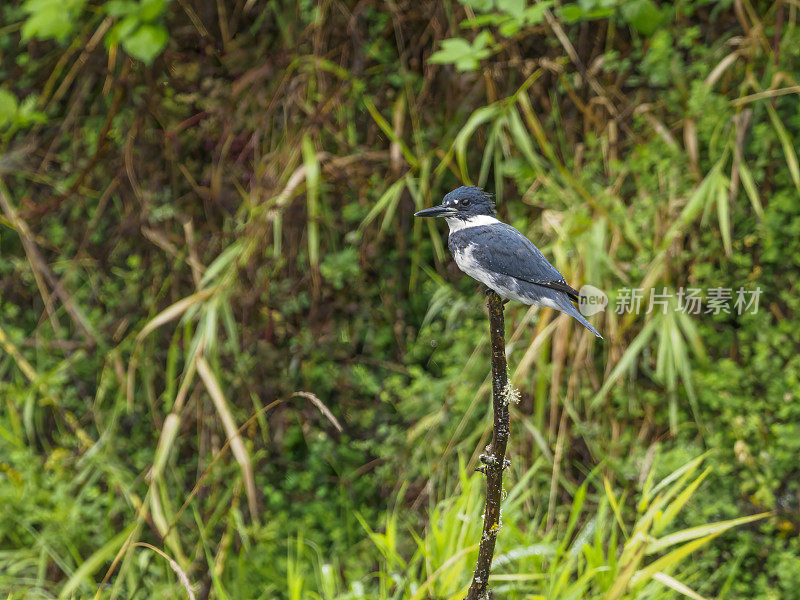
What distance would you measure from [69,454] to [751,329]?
9.02ft

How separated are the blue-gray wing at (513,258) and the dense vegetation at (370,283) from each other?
1.11 m

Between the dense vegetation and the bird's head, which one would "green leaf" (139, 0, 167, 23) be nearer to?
the dense vegetation

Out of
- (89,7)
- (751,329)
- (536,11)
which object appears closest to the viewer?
(536,11)

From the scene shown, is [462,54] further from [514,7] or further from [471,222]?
[471,222]

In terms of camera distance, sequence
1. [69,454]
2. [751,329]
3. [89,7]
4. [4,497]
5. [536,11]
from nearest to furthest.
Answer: [536,11]
[751,329]
[4,497]
[69,454]
[89,7]

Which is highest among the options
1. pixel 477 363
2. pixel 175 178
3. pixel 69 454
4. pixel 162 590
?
pixel 175 178

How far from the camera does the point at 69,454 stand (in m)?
3.38

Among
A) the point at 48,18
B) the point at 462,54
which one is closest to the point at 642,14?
the point at 462,54

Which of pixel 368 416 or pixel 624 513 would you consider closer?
pixel 624 513

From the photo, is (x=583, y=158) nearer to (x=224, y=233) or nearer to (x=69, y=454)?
(x=224, y=233)

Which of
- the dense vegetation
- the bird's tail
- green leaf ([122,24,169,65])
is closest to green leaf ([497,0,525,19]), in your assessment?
the dense vegetation

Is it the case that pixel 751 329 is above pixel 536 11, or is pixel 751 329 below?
below

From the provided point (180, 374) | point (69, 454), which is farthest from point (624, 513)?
point (69, 454)

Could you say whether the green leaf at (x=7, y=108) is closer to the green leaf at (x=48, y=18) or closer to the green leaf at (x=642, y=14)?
the green leaf at (x=48, y=18)
